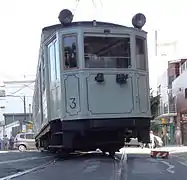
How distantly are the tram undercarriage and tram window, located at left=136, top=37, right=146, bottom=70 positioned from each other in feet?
5.28

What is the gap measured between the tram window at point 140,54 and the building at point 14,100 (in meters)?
53.3

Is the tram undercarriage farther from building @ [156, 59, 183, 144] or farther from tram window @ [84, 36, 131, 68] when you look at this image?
building @ [156, 59, 183, 144]

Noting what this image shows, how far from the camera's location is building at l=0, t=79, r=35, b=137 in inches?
2889

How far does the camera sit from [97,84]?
14062mm

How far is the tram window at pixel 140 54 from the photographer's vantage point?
14.7m

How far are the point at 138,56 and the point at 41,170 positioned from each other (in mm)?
4820

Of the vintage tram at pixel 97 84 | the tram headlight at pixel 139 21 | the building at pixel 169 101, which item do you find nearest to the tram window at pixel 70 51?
the vintage tram at pixel 97 84

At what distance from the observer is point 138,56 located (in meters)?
14.8

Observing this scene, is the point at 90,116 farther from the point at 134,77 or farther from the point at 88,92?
the point at 134,77

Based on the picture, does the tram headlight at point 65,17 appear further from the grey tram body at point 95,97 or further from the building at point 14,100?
the building at point 14,100

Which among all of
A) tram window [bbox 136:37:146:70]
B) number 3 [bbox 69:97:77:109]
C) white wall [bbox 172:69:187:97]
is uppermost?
white wall [bbox 172:69:187:97]

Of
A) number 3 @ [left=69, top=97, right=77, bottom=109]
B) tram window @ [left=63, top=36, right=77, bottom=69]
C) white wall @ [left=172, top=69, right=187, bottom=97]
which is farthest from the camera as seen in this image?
white wall @ [left=172, top=69, right=187, bottom=97]

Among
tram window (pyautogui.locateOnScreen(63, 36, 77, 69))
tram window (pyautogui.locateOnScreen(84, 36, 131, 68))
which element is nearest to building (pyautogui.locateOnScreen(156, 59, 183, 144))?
tram window (pyautogui.locateOnScreen(84, 36, 131, 68))

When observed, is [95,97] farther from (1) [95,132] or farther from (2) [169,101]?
(2) [169,101]
